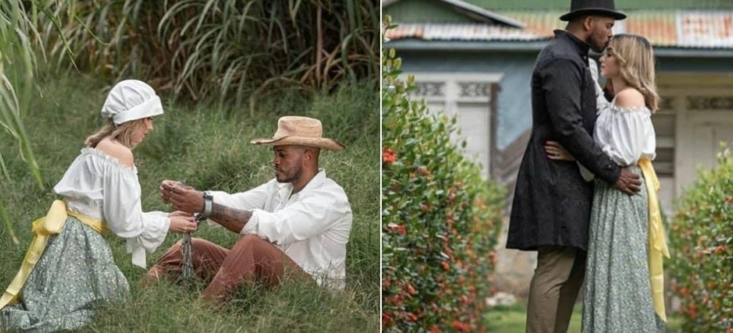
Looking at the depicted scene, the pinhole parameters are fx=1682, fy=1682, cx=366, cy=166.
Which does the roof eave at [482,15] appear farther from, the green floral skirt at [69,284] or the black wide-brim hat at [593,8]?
the green floral skirt at [69,284]

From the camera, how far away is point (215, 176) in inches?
260

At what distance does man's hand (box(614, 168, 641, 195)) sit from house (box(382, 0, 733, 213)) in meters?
6.01

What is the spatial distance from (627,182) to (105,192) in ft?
5.82

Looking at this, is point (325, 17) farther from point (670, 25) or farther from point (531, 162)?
point (670, 25)

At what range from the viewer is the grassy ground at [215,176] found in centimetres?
532

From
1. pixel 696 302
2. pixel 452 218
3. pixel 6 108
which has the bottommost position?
pixel 696 302

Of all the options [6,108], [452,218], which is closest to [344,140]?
[452,218]

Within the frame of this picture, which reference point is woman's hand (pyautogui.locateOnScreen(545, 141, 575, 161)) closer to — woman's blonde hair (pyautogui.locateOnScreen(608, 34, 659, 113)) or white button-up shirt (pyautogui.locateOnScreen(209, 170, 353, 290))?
woman's blonde hair (pyautogui.locateOnScreen(608, 34, 659, 113))

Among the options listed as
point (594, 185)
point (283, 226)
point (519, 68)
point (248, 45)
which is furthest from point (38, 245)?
point (519, 68)

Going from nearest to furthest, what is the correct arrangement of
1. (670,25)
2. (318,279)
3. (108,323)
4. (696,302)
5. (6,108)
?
(6,108) → (108,323) → (318,279) → (696,302) → (670,25)

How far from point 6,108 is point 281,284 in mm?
1191

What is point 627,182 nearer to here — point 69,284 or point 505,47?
point 69,284

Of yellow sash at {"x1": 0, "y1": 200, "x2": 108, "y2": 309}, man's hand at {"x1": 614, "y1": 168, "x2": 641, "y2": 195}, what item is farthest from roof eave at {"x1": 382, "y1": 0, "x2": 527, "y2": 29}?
yellow sash at {"x1": 0, "y1": 200, "x2": 108, "y2": 309}

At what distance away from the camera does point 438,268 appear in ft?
26.3
